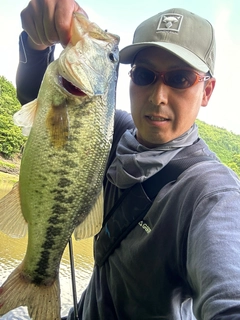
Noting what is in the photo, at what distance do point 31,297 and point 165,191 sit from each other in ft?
2.73

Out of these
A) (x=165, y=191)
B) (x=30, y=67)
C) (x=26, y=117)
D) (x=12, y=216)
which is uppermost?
(x=30, y=67)

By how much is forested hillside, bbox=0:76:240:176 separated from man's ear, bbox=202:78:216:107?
19442 mm

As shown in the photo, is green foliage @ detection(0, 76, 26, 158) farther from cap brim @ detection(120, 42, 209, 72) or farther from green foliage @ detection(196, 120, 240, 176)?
green foliage @ detection(196, 120, 240, 176)

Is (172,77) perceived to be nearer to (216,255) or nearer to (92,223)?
(92,223)

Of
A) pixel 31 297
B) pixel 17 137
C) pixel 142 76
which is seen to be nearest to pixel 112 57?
pixel 142 76

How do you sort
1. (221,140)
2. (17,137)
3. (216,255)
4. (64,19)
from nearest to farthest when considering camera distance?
(216,255) → (64,19) → (17,137) → (221,140)

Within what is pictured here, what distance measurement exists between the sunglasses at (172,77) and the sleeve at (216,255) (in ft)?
2.49

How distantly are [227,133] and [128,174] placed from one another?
61.5 meters

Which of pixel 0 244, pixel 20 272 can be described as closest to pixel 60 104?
pixel 20 272

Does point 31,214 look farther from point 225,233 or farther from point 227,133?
point 227,133

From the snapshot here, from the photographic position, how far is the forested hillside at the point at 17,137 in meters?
29.2

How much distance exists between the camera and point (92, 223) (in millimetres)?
1729

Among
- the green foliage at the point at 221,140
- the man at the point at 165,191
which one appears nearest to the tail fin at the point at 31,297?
the man at the point at 165,191

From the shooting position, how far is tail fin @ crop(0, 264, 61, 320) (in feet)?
5.52
